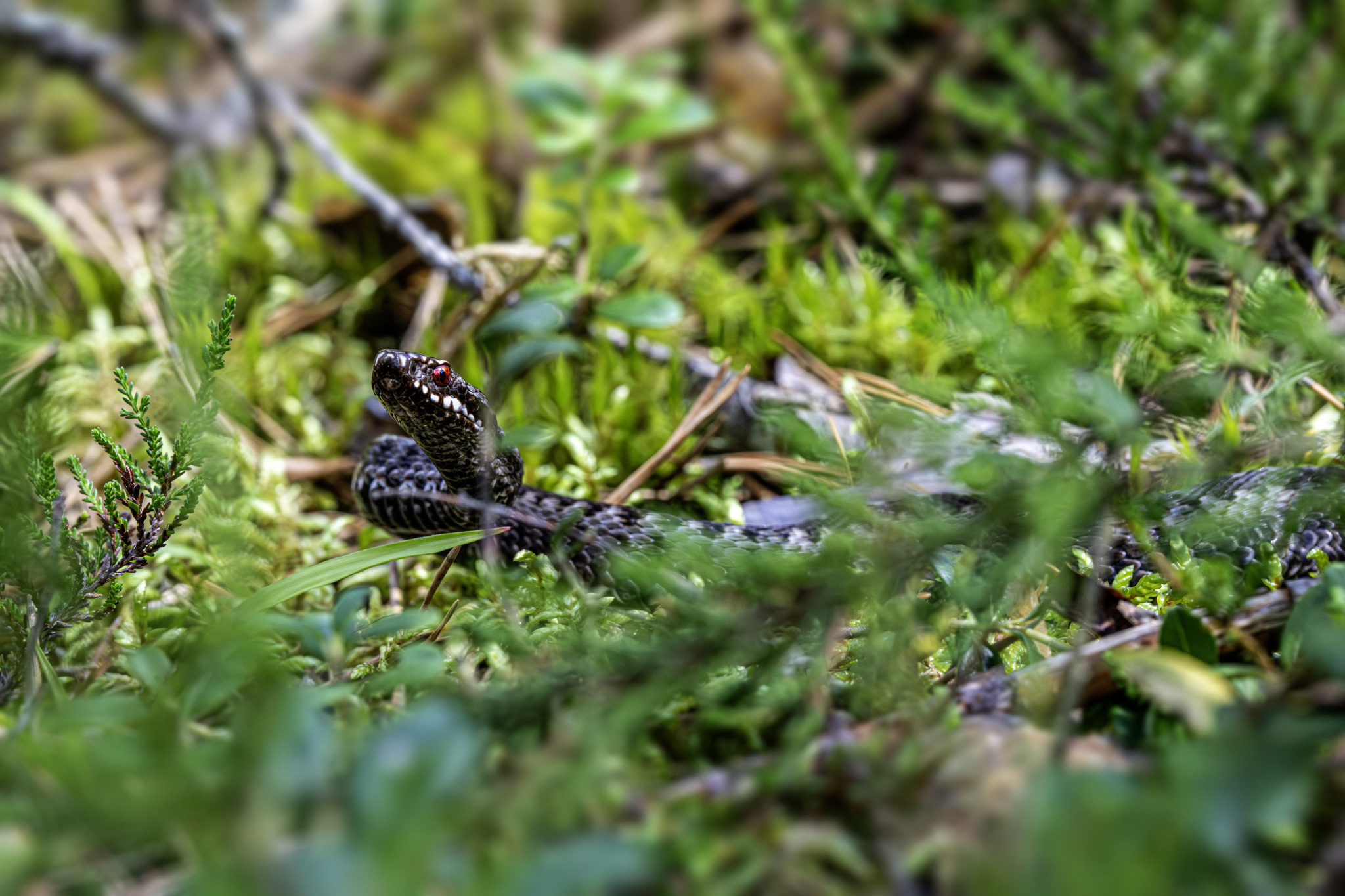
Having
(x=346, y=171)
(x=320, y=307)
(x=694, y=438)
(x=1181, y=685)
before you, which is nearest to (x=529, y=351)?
(x=694, y=438)

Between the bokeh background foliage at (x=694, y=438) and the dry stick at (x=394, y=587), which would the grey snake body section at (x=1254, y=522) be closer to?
the bokeh background foliage at (x=694, y=438)

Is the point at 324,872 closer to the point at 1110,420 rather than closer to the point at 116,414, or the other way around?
the point at 1110,420

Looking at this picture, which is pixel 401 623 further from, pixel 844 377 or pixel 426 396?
pixel 844 377

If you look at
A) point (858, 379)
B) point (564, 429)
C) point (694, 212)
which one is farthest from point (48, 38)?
point (858, 379)

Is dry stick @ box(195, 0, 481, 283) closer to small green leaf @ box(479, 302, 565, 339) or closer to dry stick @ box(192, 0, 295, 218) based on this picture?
dry stick @ box(192, 0, 295, 218)

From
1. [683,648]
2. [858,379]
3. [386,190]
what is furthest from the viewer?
[386,190]

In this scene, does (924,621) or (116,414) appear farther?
(116,414)

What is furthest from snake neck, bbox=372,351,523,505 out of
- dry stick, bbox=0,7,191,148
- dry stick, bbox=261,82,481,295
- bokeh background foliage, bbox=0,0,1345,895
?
dry stick, bbox=0,7,191,148
